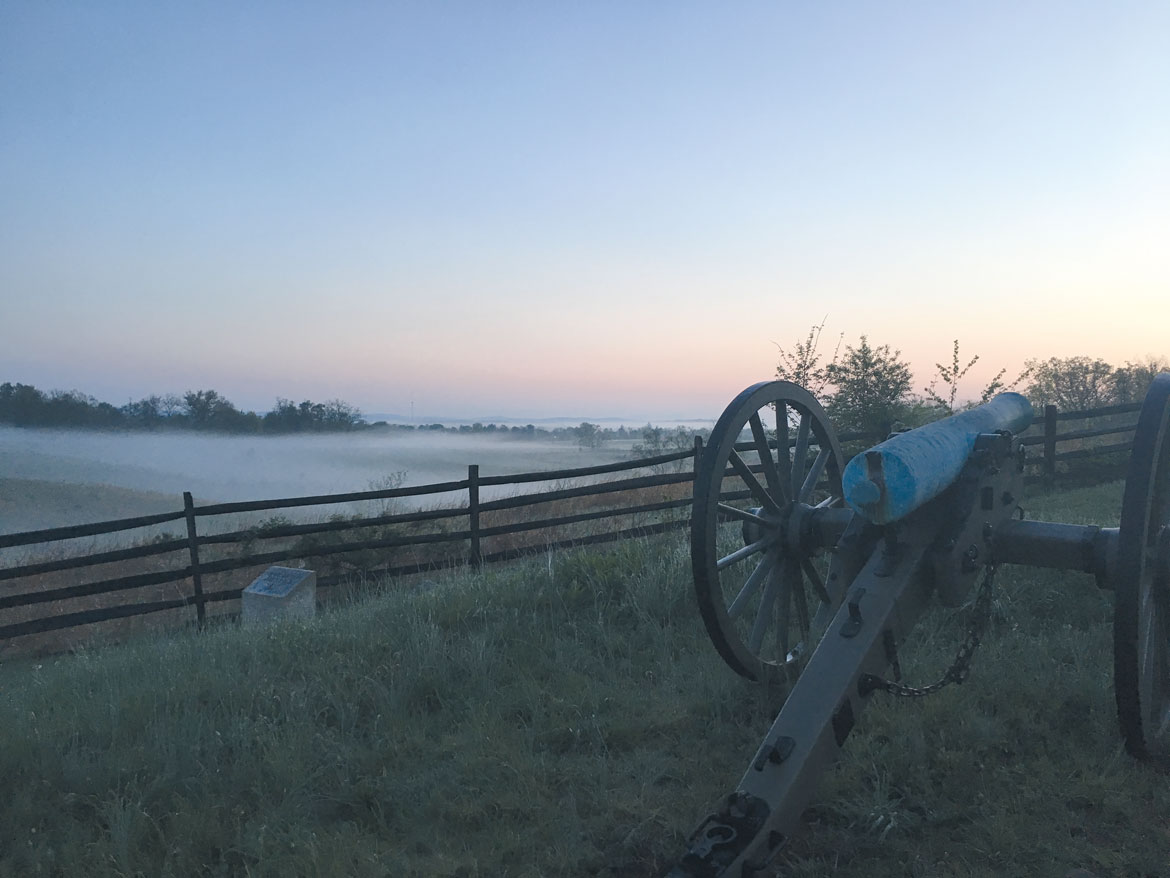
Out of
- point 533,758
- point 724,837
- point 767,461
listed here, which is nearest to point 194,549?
point 533,758

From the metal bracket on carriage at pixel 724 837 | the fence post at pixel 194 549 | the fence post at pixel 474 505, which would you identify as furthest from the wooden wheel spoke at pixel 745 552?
the fence post at pixel 194 549

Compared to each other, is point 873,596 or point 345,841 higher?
point 873,596

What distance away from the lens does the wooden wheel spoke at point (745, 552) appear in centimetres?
392

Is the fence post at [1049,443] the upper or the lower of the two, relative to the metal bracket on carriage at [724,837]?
upper

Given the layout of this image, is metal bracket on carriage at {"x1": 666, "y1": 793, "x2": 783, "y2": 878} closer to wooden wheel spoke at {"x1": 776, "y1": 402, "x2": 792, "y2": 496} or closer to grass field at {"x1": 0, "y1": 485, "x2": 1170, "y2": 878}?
grass field at {"x1": 0, "y1": 485, "x2": 1170, "y2": 878}

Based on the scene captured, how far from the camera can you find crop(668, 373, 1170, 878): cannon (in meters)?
2.69

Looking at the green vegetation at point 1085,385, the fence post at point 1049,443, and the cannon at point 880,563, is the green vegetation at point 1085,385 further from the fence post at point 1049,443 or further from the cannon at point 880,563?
the cannon at point 880,563

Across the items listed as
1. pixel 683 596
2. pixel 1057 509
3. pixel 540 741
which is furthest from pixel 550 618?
pixel 1057 509

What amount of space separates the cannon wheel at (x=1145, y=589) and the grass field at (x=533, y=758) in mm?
268

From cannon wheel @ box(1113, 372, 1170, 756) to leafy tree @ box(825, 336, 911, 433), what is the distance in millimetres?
9393

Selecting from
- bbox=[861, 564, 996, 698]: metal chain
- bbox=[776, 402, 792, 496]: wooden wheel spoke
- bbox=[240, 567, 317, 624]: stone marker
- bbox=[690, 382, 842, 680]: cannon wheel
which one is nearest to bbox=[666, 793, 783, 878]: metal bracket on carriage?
bbox=[861, 564, 996, 698]: metal chain

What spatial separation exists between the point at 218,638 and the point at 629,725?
11.3 ft

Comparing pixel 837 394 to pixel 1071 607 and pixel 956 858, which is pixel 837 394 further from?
pixel 956 858

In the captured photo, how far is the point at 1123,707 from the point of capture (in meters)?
3.09
